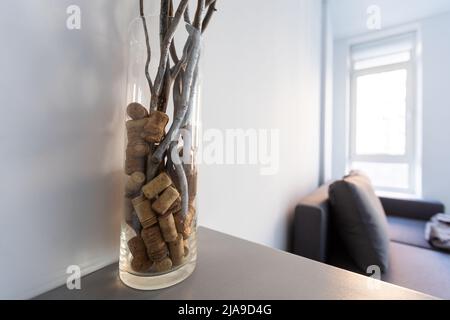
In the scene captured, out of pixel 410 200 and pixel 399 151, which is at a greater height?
pixel 399 151

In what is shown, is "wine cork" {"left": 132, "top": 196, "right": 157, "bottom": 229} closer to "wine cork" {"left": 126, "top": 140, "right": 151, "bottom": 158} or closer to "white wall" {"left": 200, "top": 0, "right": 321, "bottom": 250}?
"wine cork" {"left": 126, "top": 140, "right": 151, "bottom": 158}

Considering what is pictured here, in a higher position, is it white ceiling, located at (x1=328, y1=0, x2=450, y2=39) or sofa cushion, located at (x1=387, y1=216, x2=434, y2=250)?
white ceiling, located at (x1=328, y1=0, x2=450, y2=39)

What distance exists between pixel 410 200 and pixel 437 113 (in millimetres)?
879

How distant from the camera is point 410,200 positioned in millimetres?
1870

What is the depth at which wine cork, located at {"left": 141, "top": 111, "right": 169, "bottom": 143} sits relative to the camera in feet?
1.17

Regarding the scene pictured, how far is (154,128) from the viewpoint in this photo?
0.36 meters

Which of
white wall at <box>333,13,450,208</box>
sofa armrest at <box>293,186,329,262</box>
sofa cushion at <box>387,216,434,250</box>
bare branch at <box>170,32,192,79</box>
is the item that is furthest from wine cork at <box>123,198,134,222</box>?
white wall at <box>333,13,450,208</box>

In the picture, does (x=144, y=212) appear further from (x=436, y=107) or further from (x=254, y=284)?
(x=436, y=107)

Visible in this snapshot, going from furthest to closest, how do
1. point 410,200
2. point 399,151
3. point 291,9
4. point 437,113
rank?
point 399,151, point 437,113, point 410,200, point 291,9

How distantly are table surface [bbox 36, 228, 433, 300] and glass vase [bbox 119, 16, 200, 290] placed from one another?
0.02 meters

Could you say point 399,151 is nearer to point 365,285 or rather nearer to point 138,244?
point 365,285

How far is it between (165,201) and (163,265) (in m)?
0.11

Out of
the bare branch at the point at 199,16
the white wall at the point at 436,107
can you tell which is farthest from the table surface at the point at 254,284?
the white wall at the point at 436,107

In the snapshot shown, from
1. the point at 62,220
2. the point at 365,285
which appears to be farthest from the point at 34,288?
the point at 365,285
